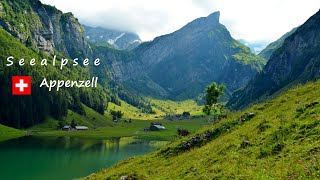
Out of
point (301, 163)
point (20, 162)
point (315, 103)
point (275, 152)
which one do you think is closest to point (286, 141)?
point (275, 152)

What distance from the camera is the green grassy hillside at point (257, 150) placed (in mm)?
21766

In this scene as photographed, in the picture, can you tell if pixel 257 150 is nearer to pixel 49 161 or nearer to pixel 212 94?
pixel 212 94

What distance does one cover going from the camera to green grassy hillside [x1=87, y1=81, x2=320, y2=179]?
21.8 meters

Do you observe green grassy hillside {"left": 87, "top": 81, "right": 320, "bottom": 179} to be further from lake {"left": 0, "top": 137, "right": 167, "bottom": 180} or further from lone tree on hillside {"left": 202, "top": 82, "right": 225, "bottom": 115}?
lone tree on hillside {"left": 202, "top": 82, "right": 225, "bottom": 115}

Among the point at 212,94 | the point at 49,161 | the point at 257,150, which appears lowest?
the point at 49,161

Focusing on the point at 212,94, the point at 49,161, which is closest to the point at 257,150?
the point at 212,94

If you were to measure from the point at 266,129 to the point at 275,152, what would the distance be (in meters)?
6.16

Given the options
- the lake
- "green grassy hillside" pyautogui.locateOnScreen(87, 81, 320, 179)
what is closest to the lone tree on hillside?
the lake

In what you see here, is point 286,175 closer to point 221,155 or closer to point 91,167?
point 221,155

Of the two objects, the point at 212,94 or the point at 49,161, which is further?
the point at 49,161

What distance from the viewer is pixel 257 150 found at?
27.2 meters

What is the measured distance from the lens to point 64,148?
167000 millimetres

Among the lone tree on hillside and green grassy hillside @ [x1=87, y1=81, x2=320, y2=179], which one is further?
the lone tree on hillside

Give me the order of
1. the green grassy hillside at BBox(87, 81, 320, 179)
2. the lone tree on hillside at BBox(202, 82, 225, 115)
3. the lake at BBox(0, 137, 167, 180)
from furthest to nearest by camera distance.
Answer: the lone tree on hillside at BBox(202, 82, 225, 115) < the lake at BBox(0, 137, 167, 180) < the green grassy hillside at BBox(87, 81, 320, 179)
